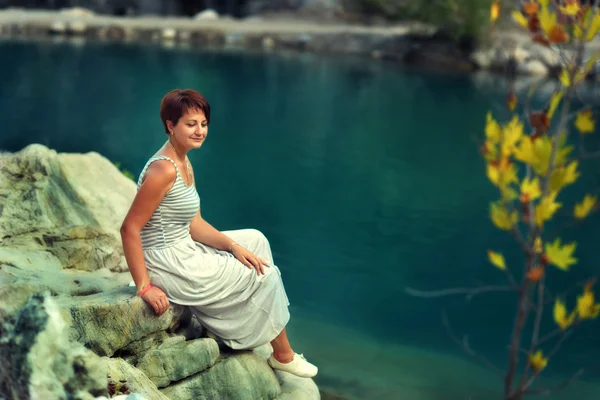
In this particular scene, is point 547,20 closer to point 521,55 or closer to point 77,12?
point 521,55

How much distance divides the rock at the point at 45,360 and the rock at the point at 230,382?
101 cm

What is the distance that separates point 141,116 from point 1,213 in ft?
29.2

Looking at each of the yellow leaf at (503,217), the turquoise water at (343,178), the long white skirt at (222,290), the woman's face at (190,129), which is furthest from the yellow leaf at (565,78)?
the turquoise water at (343,178)

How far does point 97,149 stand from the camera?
10.9 metres

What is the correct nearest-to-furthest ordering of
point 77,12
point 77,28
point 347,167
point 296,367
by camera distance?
1. point 296,367
2. point 347,167
3. point 77,28
4. point 77,12

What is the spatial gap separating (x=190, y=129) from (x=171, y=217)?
16.9 inches

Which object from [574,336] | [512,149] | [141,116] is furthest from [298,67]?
[512,149]

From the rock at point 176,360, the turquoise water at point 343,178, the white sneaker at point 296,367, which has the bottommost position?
the turquoise water at point 343,178

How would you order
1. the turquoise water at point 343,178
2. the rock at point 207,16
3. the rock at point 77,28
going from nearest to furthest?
the turquoise water at point 343,178 < the rock at point 77,28 < the rock at point 207,16

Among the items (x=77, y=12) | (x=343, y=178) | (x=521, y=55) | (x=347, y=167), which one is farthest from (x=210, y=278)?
(x=77, y=12)

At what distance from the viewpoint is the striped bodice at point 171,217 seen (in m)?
3.65

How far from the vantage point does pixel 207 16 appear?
83.7 ft

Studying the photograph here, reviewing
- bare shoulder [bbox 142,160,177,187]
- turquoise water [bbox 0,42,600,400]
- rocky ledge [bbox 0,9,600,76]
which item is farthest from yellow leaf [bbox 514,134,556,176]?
rocky ledge [bbox 0,9,600,76]

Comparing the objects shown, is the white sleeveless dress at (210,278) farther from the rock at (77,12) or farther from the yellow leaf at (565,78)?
the rock at (77,12)
